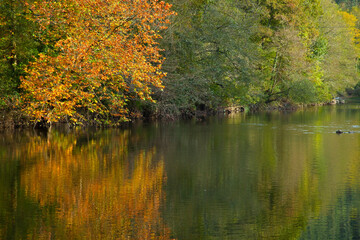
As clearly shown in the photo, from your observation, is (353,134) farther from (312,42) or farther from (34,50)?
(312,42)

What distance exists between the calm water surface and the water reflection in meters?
0.02

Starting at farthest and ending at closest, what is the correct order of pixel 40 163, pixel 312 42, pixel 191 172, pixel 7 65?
1. pixel 312 42
2. pixel 7 65
3. pixel 40 163
4. pixel 191 172

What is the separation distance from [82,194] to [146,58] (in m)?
15.9

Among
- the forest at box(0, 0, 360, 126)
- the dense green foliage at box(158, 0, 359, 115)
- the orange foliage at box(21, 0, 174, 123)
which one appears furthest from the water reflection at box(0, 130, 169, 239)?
the dense green foliage at box(158, 0, 359, 115)

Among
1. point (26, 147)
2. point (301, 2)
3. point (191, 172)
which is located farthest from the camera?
point (301, 2)

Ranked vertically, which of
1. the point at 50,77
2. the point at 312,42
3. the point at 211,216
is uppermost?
the point at 312,42

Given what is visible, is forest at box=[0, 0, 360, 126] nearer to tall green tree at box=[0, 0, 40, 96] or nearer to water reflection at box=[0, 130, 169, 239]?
tall green tree at box=[0, 0, 40, 96]

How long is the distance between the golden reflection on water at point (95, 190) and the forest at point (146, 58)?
4.40 m

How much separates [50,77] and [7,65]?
2925 millimetres

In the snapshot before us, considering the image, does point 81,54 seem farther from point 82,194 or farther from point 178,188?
point 82,194

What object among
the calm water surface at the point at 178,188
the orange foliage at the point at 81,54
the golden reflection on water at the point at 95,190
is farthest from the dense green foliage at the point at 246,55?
the golden reflection on water at the point at 95,190

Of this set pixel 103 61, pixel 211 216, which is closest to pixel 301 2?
pixel 103 61

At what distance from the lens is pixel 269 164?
50.0 feet

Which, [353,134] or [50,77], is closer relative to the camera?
[50,77]
